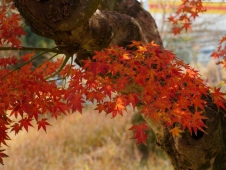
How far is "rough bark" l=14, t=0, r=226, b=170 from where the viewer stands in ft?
5.11

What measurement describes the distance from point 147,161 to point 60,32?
3709 millimetres

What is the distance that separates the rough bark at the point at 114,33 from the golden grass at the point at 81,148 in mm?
2398

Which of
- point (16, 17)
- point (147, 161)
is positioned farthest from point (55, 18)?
point (147, 161)

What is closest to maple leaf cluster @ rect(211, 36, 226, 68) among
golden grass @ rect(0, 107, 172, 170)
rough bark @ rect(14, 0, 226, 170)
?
rough bark @ rect(14, 0, 226, 170)

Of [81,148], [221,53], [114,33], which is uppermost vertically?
[114,33]

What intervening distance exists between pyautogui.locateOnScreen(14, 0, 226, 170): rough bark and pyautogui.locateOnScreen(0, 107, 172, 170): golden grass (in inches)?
94.4

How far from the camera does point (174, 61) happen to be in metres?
1.84

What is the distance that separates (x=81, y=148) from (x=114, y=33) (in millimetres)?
3839

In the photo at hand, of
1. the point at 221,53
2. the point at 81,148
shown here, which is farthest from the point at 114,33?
the point at 81,148

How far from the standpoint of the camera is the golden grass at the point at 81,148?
4.85 m

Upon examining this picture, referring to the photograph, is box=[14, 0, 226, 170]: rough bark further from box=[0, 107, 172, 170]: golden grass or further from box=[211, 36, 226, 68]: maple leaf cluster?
box=[0, 107, 172, 170]: golden grass

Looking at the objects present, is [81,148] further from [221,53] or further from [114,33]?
[114,33]

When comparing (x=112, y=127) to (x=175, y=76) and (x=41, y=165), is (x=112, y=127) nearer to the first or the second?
(x=41, y=165)

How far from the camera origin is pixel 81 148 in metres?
5.64
